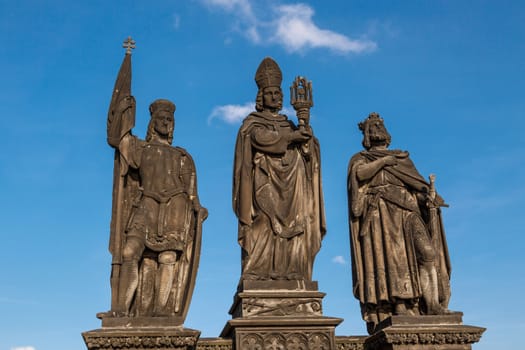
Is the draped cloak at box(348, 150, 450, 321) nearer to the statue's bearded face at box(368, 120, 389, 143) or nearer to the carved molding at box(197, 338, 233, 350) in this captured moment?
the statue's bearded face at box(368, 120, 389, 143)

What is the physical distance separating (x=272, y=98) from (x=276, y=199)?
223cm

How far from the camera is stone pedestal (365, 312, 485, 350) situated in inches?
543

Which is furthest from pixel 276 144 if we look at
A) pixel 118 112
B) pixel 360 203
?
pixel 118 112

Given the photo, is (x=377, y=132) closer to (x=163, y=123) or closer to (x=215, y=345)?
(x=163, y=123)

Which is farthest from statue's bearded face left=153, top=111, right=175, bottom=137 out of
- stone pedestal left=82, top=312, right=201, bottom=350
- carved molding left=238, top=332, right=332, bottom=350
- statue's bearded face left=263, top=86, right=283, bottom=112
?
carved molding left=238, top=332, right=332, bottom=350

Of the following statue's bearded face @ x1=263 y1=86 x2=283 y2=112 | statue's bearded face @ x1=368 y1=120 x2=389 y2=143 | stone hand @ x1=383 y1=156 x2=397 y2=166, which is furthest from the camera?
statue's bearded face @ x1=368 y1=120 x2=389 y2=143

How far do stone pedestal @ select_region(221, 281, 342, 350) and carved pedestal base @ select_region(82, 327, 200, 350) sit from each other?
0.87m

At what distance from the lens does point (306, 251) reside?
1463 cm

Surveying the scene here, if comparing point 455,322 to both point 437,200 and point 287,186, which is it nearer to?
point 437,200

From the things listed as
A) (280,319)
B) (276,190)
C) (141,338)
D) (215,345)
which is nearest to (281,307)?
(280,319)

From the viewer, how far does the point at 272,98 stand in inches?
615

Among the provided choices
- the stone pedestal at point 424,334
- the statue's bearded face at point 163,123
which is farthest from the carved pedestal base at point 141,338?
the statue's bearded face at point 163,123

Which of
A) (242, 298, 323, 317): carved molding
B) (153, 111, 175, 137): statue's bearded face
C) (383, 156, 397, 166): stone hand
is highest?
(153, 111, 175, 137): statue's bearded face

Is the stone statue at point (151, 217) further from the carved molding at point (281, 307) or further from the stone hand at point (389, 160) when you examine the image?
the stone hand at point (389, 160)
